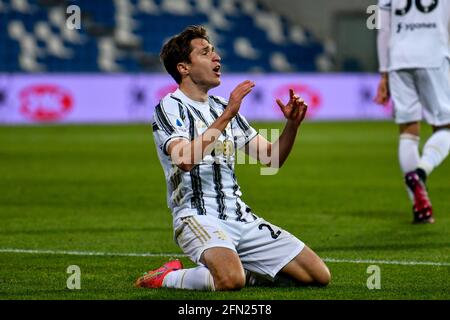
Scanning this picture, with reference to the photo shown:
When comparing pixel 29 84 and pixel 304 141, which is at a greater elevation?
pixel 29 84

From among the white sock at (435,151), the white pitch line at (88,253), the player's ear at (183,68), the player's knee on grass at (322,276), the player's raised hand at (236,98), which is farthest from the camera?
the white sock at (435,151)

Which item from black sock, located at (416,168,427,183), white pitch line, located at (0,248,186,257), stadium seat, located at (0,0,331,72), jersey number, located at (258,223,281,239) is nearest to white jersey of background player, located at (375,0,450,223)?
black sock, located at (416,168,427,183)

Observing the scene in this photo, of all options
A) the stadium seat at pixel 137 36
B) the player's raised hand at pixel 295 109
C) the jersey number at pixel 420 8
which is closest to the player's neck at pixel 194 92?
the player's raised hand at pixel 295 109

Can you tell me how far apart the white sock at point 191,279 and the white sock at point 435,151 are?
3.63 metres

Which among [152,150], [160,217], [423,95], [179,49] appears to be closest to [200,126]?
[179,49]

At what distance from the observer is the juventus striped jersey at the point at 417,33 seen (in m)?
9.23

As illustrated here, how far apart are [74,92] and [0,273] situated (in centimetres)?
1876

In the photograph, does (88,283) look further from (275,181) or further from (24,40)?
(24,40)

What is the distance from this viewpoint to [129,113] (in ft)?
85.5

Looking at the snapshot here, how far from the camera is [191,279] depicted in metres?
5.81

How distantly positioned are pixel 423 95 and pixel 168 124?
12.7 ft

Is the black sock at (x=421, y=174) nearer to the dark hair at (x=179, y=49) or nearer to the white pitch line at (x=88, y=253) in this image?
the white pitch line at (x=88, y=253)
